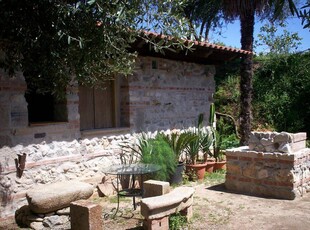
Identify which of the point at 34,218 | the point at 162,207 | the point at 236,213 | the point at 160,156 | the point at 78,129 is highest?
the point at 78,129

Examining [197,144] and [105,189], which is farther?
[197,144]

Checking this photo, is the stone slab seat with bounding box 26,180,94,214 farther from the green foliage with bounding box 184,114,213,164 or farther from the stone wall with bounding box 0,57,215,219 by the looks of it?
the green foliage with bounding box 184,114,213,164

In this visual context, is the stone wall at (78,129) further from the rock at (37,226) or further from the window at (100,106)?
the rock at (37,226)

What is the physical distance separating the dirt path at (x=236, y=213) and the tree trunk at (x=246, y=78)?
3.18 metres

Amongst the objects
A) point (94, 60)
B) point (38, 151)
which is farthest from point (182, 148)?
point (94, 60)

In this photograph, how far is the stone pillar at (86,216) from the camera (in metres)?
4.03

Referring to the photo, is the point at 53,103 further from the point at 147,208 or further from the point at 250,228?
the point at 250,228

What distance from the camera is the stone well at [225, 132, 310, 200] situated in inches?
227

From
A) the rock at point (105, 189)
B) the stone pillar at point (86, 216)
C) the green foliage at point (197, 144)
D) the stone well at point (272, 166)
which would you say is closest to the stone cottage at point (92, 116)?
the rock at point (105, 189)

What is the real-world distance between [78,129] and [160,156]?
167 cm

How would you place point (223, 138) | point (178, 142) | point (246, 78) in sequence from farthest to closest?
point (223, 138) → point (246, 78) → point (178, 142)

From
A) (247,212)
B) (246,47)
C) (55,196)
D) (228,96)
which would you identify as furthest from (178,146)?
(228,96)

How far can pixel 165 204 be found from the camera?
13.6 feet

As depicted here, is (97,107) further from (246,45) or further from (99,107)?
(246,45)
